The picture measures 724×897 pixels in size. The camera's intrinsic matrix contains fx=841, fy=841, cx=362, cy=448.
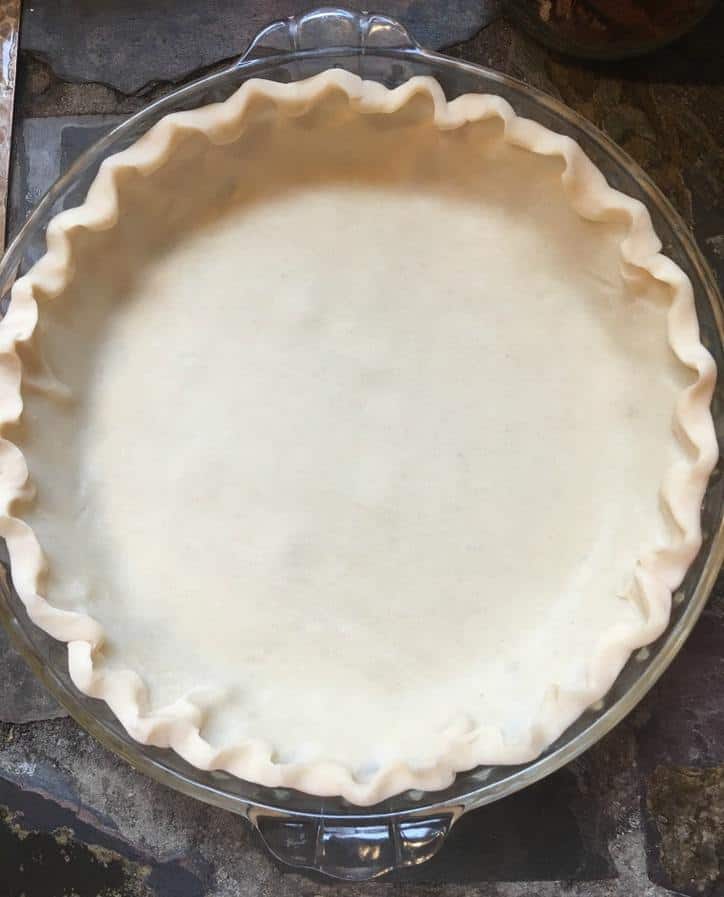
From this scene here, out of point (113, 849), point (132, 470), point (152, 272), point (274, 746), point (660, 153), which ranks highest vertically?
point (660, 153)

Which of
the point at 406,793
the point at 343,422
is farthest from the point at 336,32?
the point at 406,793

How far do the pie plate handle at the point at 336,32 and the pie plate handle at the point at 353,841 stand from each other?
2.21 ft

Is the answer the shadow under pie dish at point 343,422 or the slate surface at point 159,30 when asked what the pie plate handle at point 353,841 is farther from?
the slate surface at point 159,30

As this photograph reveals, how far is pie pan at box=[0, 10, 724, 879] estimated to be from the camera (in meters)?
0.70

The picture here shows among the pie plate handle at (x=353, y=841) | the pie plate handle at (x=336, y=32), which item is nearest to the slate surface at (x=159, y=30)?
the pie plate handle at (x=336, y=32)

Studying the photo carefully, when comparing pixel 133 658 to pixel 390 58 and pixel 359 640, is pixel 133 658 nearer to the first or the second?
pixel 359 640

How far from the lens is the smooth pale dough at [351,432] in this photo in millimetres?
710

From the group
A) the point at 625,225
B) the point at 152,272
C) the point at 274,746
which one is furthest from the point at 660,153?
the point at 274,746

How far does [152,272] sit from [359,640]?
376mm

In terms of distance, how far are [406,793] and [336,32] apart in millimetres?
671

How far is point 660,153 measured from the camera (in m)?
0.81

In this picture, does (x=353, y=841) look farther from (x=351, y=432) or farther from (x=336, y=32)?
(x=336, y=32)

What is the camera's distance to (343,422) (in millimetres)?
744

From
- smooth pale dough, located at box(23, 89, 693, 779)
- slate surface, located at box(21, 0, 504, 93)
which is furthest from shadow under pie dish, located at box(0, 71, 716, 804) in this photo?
slate surface, located at box(21, 0, 504, 93)
